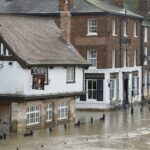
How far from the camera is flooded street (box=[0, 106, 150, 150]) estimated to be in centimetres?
3566

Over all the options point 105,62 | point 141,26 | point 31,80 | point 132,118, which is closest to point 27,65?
point 31,80

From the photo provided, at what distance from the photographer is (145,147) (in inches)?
1403

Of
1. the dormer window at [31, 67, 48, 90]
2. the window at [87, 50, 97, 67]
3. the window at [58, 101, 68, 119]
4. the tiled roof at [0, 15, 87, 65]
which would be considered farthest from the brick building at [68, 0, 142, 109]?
the dormer window at [31, 67, 48, 90]

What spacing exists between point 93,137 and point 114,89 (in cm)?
2101

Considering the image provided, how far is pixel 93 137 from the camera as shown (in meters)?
39.8

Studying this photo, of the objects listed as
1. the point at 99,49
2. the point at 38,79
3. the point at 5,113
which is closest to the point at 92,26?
the point at 99,49

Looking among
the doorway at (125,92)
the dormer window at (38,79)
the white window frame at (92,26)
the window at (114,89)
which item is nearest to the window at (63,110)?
the dormer window at (38,79)

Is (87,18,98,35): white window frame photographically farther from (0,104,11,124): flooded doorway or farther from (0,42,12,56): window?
(0,104,11,124): flooded doorway

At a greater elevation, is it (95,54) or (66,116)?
(95,54)

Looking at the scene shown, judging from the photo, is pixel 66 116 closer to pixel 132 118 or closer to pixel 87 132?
pixel 87 132

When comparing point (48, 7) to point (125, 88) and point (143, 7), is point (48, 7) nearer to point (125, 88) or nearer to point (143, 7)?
point (125, 88)

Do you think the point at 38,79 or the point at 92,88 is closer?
the point at 38,79

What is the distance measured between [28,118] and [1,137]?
3.43 metres

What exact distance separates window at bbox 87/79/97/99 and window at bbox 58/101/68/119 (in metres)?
12.4
